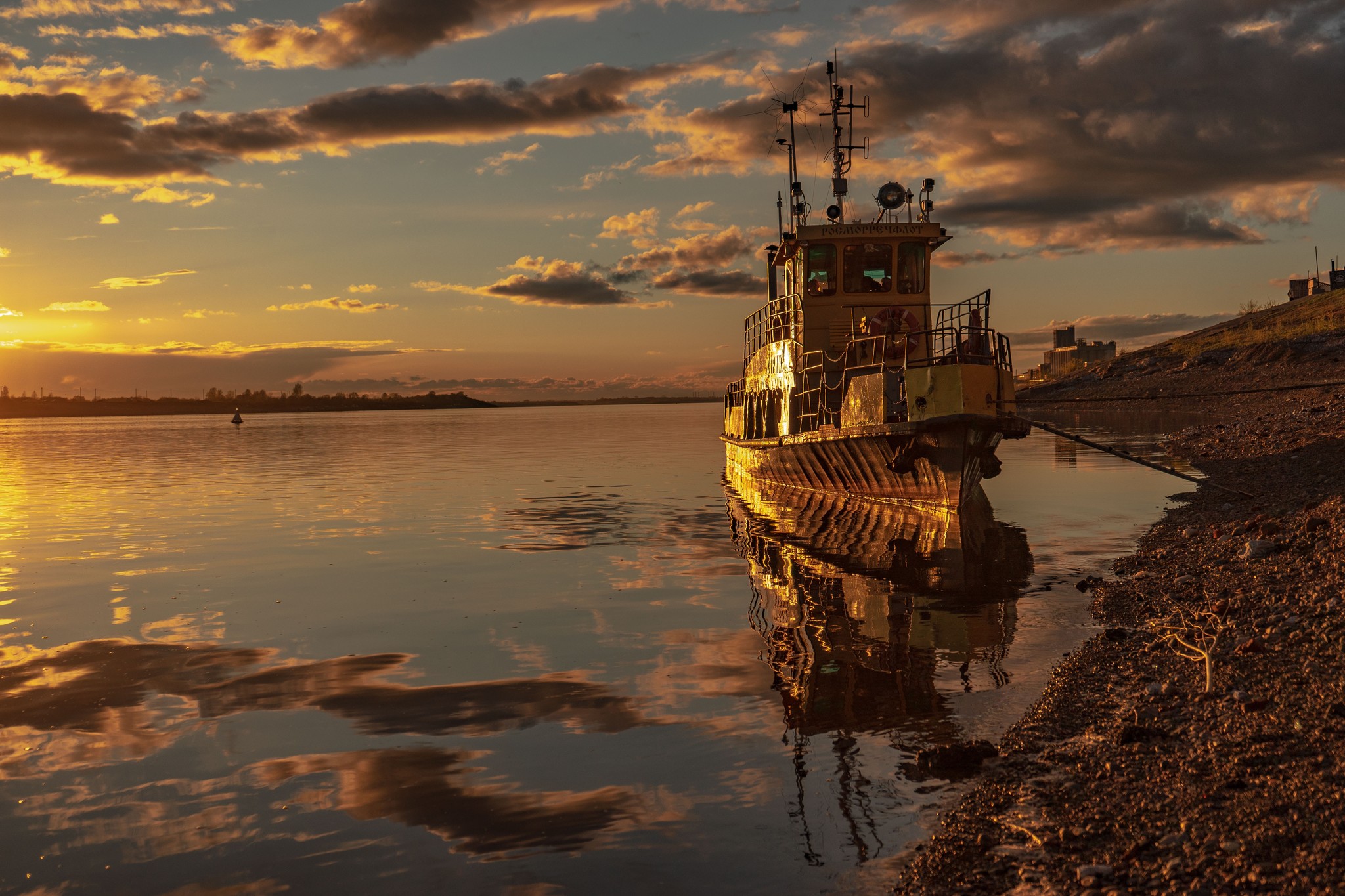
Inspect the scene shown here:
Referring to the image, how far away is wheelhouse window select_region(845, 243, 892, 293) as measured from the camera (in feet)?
64.6

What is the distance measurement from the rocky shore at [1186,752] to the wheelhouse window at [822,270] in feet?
32.6

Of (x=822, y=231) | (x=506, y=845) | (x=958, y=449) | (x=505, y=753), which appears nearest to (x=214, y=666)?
(x=505, y=753)

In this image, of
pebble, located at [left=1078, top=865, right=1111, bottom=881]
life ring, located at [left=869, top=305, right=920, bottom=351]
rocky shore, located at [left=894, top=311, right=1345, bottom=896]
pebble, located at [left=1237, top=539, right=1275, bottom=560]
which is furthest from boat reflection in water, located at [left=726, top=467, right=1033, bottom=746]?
life ring, located at [left=869, top=305, right=920, bottom=351]

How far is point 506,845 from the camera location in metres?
5.14

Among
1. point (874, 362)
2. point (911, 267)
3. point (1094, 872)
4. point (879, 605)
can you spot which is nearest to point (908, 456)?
point (874, 362)

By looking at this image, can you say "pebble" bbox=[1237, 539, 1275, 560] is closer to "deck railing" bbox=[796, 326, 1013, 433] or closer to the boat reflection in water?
the boat reflection in water

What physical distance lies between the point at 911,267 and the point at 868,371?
10.5 feet

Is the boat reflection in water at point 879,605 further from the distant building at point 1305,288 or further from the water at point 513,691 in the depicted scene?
the distant building at point 1305,288

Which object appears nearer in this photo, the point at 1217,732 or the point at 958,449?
the point at 1217,732

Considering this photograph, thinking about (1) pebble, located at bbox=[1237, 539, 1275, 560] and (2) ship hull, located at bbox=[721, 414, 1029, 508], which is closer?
(1) pebble, located at bbox=[1237, 539, 1275, 560]

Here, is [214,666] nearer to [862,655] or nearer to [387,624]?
[387,624]

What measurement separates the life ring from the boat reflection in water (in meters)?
3.00

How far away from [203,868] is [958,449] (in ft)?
41.2

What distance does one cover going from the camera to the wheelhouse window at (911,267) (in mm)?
19672
